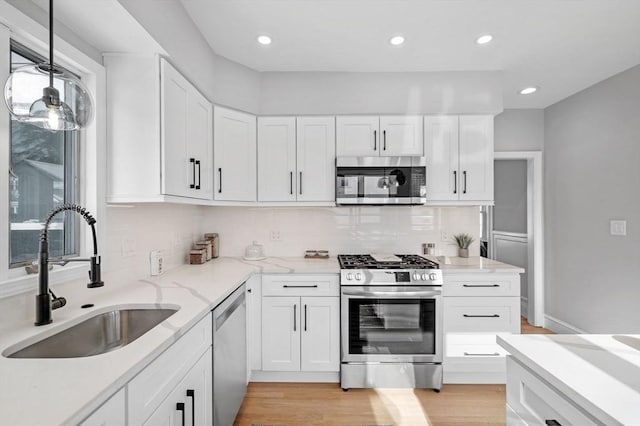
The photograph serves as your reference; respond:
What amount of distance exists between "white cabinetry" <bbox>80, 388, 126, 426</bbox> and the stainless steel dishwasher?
2.43 ft

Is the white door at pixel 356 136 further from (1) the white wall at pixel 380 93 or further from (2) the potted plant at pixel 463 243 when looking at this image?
(2) the potted plant at pixel 463 243

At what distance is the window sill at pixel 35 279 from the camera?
3.94 ft

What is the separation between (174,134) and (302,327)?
1.70 metres

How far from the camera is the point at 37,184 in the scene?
143 cm

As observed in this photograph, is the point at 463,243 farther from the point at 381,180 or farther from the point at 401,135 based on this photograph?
the point at 401,135

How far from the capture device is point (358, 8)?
201 centimetres

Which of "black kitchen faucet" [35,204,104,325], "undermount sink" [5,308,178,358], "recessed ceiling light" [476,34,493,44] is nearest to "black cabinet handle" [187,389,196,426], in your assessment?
"undermount sink" [5,308,178,358]

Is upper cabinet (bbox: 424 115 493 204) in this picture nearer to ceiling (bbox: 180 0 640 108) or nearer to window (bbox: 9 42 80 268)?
ceiling (bbox: 180 0 640 108)

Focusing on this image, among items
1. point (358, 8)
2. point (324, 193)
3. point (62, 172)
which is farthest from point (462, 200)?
Result: point (62, 172)

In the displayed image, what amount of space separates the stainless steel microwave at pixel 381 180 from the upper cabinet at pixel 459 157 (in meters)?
0.17

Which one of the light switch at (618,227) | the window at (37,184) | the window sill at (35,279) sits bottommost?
the window sill at (35,279)

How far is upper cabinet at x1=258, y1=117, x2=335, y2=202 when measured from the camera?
2.85 meters

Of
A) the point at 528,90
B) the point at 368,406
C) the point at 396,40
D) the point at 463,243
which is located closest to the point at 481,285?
the point at 463,243

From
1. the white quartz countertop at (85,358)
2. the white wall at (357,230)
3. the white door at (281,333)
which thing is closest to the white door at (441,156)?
the white wall at (357,230)
